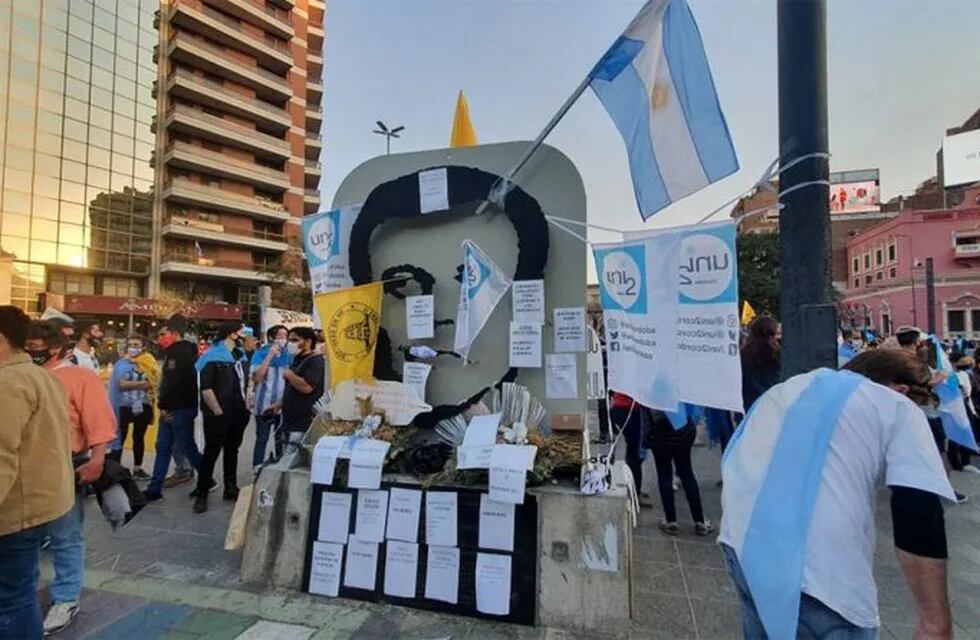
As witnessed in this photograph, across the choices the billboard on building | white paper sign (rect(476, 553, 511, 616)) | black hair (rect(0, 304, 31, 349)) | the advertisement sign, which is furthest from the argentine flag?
the advertisement sign

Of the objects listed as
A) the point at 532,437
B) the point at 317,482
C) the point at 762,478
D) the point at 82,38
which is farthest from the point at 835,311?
the point at 82,38

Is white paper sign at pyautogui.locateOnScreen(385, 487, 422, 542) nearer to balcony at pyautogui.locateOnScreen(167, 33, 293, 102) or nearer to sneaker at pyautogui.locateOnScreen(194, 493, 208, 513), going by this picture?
sneaker at pyautogui.locateOnScreen(194, 493, 208, 513)

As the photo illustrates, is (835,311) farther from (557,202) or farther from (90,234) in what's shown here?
(90,234)

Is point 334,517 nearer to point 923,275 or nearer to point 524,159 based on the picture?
point 524,159

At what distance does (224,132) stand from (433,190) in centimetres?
4405

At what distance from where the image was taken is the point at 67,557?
9.95ft

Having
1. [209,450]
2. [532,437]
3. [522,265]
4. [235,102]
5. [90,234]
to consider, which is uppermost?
[235,102]

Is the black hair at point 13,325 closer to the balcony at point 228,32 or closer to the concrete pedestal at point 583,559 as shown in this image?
the concrete pedestal at point 583,559

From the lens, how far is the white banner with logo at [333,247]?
436 cm

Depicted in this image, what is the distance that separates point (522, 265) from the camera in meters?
3.83

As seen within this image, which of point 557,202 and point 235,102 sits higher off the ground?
point 235,102

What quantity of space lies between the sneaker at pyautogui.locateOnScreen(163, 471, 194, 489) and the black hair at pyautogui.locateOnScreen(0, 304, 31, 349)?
3951mm

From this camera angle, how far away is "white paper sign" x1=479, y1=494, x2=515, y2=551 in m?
3.06

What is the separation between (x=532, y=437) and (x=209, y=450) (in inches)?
146
